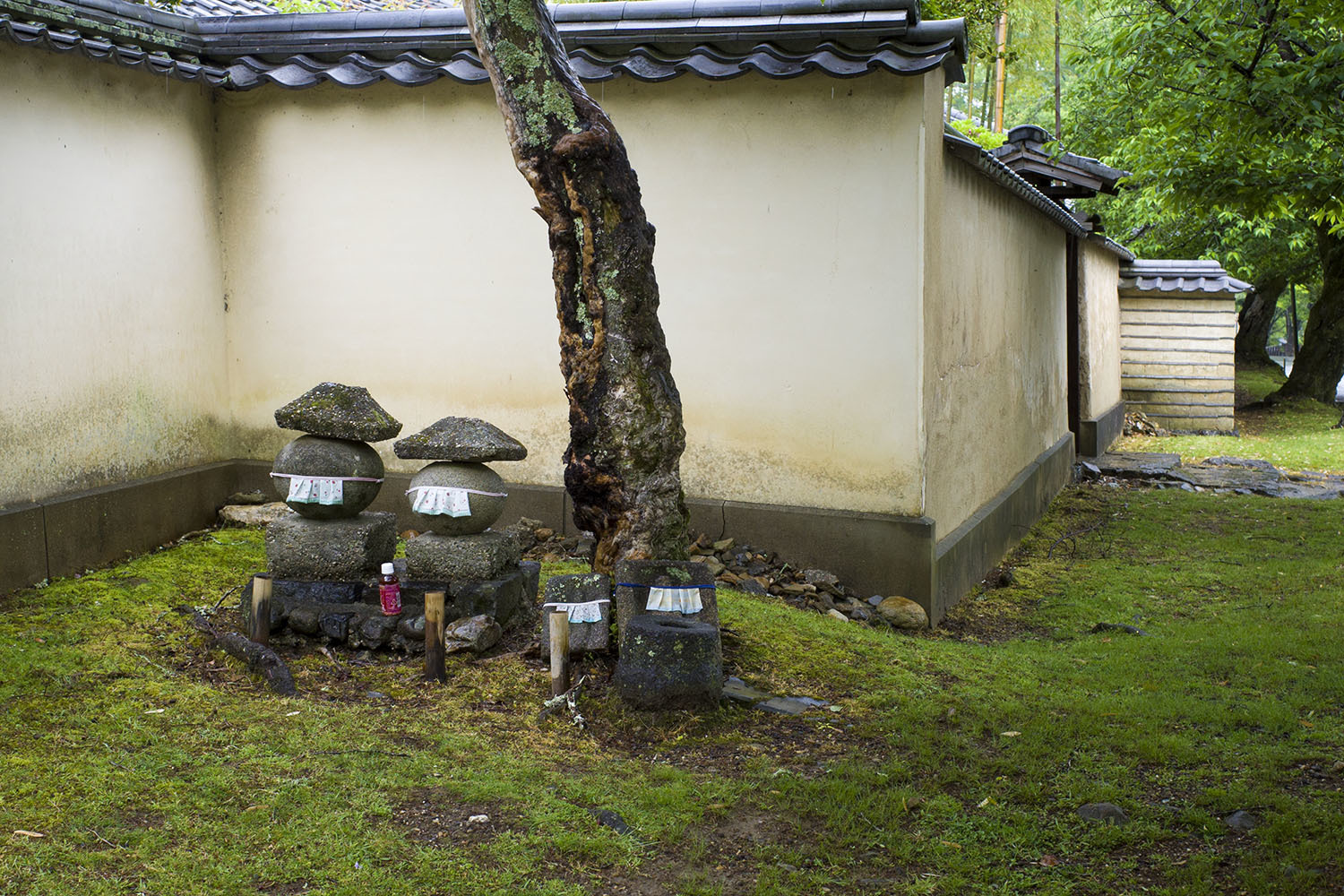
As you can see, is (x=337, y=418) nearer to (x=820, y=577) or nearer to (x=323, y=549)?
(x=323, y=549)

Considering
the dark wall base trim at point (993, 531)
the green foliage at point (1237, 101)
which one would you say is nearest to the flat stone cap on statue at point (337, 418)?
the dark wall base trim at point (993, 531)

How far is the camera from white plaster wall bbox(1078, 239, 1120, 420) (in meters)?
16.1

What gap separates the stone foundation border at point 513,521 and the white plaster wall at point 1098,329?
8.37 meters

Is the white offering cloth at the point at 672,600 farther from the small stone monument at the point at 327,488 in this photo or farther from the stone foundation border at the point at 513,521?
the stone foundation border at the point at 513,521

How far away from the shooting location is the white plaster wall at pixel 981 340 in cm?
758

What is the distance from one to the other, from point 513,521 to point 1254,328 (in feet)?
81.9

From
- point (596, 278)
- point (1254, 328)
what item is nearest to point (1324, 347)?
point (1254, 328)

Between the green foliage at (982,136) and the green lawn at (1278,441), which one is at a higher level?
the green foliage at (982,136)

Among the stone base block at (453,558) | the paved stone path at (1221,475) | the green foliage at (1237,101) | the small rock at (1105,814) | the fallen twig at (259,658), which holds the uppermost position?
the green foliage at (1237,101)

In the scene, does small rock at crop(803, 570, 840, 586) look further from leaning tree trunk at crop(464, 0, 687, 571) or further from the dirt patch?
the dirt patch

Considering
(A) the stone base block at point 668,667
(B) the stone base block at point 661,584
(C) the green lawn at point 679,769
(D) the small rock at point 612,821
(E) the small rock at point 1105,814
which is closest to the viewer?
(C) the green lawn at point 679,769

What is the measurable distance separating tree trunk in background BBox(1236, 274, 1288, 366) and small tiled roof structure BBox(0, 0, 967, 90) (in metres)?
23.2

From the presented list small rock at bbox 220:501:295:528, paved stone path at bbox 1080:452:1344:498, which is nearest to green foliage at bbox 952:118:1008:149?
paved stone path at bbox 1080:452:1344:498

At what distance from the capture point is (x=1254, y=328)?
27.6 m
